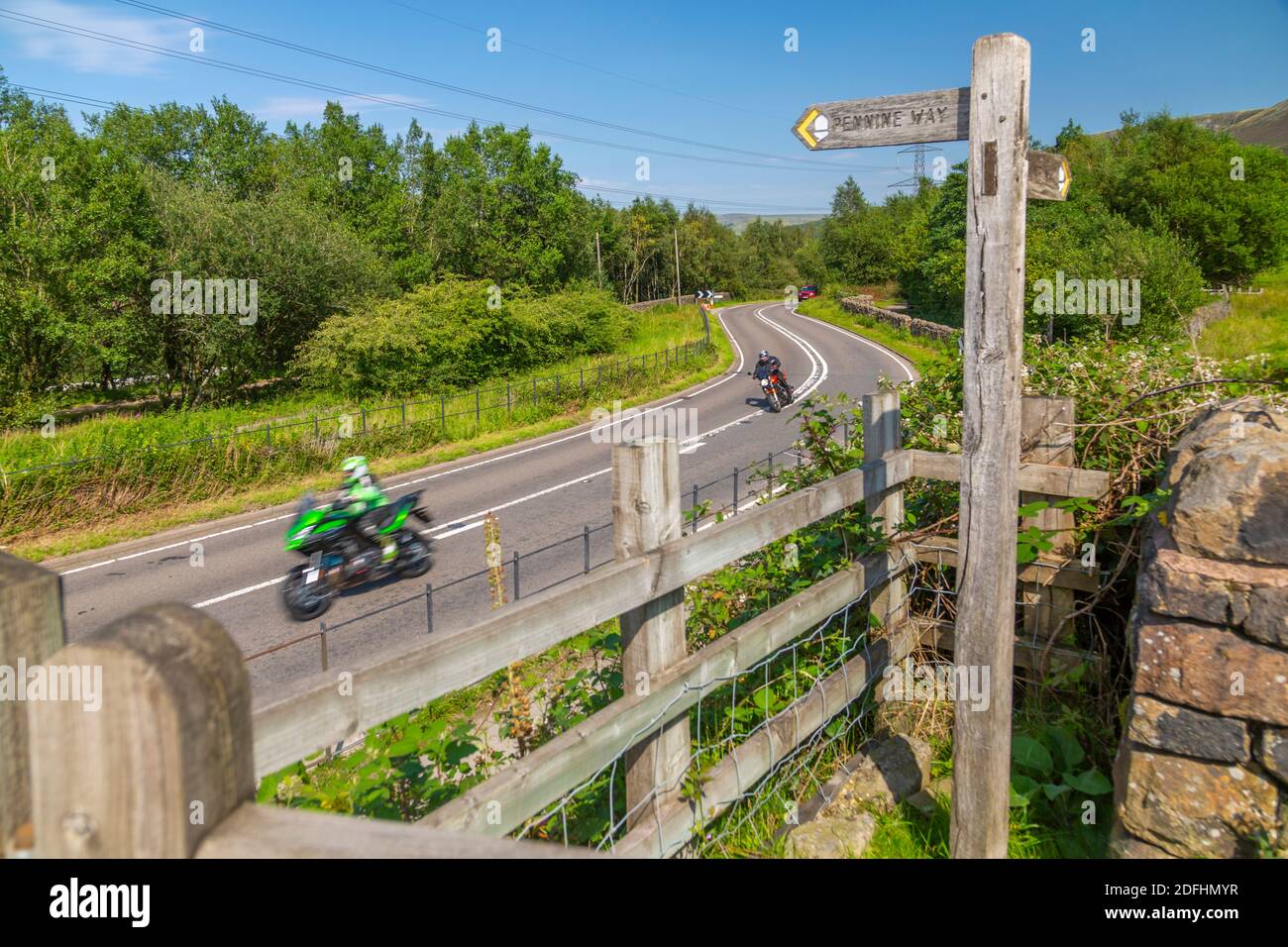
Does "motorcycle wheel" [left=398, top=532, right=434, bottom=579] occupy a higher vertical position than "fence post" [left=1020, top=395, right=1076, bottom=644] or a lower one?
lower

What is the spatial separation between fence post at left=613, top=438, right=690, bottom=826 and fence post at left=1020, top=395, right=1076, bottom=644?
7.66ft

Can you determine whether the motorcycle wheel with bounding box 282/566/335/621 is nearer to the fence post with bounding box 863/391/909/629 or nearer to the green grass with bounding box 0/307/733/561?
the green grass with bounding box 0/307/733/561

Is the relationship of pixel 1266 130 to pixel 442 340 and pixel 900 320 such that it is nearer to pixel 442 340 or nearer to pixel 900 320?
pixel 900 320

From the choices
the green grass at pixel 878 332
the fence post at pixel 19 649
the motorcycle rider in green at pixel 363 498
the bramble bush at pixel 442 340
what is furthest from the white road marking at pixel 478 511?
the bramble bush at pixel 442 340

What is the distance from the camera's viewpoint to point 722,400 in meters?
28.3

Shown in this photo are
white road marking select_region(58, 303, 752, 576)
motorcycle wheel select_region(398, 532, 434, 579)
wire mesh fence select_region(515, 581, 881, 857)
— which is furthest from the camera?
white road marking select_region(58, 303, 752, 576)

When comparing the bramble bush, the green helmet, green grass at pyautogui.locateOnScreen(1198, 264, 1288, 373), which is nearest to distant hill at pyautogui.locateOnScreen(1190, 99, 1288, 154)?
green grass at pyautogui.locateOnScreen(1198, 264, 1288, 373)

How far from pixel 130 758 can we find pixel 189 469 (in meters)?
17.0

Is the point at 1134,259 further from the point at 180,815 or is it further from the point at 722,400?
the point at 180,815

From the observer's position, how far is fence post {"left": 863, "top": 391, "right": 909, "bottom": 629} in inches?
173

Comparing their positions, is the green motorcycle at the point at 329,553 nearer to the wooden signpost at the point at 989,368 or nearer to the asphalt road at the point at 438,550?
the asphalt road at the point at 438,550

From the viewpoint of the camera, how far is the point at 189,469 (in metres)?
16.2

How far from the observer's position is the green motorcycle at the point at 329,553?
1062 cm

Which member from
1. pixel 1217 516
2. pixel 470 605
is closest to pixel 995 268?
pixel 1217 516
